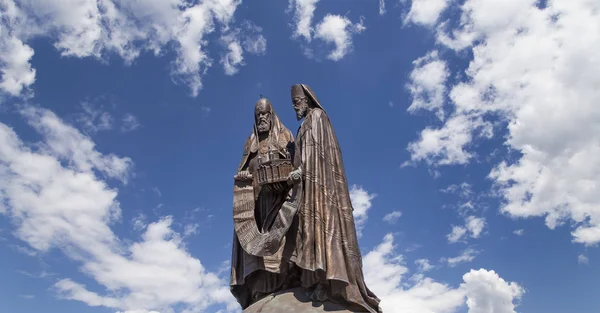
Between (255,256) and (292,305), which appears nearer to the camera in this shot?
(292,305)

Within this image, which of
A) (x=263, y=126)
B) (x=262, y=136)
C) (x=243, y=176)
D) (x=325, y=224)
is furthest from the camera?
(x=262, y=136)

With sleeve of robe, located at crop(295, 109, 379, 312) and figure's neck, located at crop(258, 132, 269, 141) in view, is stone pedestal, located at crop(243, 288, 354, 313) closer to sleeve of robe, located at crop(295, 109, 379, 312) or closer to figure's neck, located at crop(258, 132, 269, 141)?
sleeve of robe, located at crop(295, 109, 379, 312)

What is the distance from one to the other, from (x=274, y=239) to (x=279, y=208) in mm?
1142

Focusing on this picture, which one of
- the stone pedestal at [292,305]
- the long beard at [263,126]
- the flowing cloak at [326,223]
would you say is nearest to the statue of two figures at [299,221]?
the flowing cloak at [326,223]

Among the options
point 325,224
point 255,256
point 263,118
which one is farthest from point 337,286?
point 263,118

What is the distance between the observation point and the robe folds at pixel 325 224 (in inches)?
474

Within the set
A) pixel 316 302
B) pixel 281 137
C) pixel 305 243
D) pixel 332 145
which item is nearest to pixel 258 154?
pixel 281 137

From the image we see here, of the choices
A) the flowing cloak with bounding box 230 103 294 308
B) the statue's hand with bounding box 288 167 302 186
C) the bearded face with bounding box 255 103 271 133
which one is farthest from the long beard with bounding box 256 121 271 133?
the statue's hand with bounding box 288 167 302 186

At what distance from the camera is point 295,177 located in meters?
12.8

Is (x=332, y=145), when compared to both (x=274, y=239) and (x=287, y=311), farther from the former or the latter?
(x=287, y=311)

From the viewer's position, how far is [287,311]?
38.8ft

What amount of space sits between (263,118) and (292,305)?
5.00 m

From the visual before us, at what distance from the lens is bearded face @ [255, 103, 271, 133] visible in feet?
48.2

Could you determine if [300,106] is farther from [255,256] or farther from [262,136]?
[255,256]
